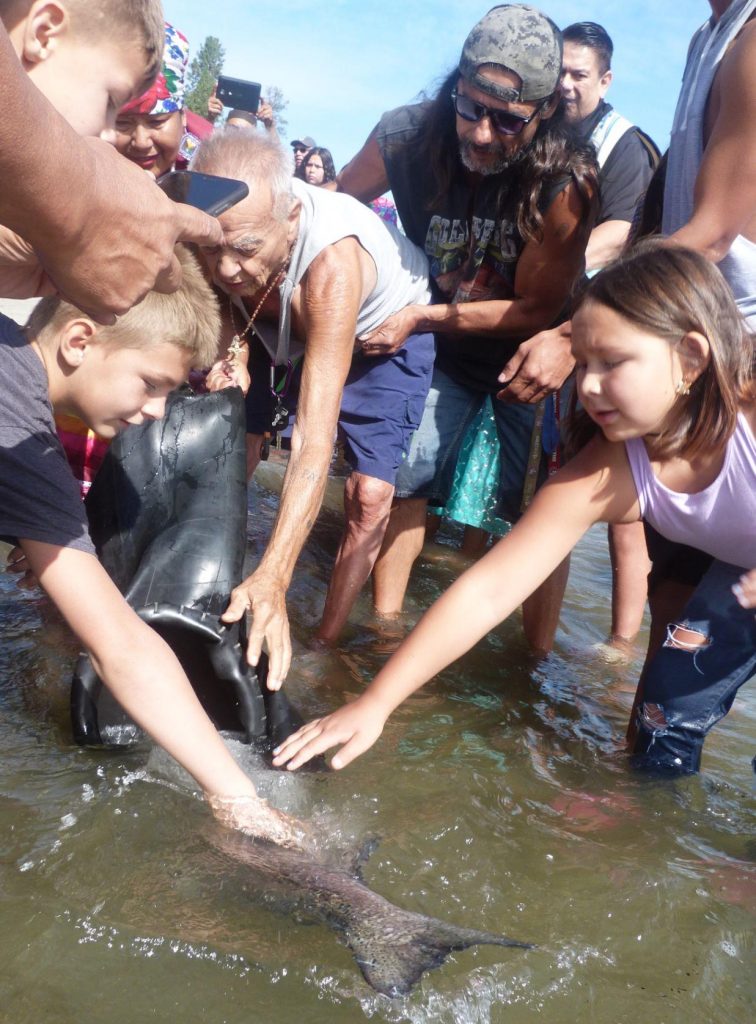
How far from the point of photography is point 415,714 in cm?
289

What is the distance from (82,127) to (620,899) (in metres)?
1.81

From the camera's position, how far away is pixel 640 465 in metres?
2.31

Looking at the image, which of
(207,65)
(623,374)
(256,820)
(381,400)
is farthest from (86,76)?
(207,65)

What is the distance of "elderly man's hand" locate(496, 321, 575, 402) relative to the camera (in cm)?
306

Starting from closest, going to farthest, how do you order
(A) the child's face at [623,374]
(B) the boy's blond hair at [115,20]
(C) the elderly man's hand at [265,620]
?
(B) the boy's blond hair at [115,20], (A) the child's face at [623,374], (C) the elderly man's hand at [265,620]

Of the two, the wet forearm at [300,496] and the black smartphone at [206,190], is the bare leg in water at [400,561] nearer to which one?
the wet forearm at [300,496]

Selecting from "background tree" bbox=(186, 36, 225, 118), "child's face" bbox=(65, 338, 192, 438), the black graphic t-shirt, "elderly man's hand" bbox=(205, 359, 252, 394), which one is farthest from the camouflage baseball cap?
"background tree" bbox=(186, 36, 225, 118)

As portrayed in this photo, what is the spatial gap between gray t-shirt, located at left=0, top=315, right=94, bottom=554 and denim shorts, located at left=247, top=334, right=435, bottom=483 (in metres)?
1.45

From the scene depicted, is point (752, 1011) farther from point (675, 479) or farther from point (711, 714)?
point (675, 479)

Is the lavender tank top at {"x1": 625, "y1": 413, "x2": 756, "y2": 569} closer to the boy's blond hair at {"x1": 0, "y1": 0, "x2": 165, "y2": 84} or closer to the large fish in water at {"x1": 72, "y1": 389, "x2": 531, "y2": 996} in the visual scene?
the large fish in water at {"x1": 72, "y1": 389, "x2": 531, "y2": 996}

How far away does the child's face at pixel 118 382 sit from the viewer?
7.48ft

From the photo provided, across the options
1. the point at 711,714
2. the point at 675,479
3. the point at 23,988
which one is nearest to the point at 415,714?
the point at 711,714

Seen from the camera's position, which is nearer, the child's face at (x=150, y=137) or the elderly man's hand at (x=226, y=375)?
the elderly man's hand at (x=226, y=375)

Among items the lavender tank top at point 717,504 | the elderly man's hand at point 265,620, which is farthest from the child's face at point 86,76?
the lavender tank top at point 717,504
